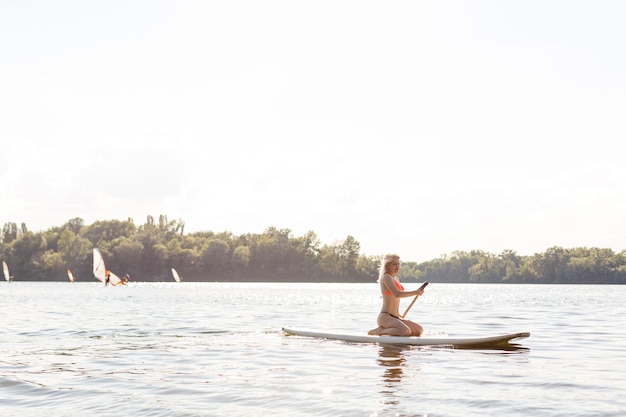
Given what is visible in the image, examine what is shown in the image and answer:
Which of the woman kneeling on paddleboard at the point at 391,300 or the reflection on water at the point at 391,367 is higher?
the woman kneeling on paddleboard at the point at 391,300

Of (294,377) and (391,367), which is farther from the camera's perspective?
(391,367)

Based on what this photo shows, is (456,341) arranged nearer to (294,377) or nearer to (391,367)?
(391,367)

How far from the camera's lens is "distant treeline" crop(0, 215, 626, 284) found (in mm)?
141250

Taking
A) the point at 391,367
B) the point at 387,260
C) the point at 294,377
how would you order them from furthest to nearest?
the point at 387,260, the point at 391,367, the point at 294,377

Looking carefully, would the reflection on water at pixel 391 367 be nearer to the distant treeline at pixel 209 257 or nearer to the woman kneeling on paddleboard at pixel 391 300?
the woman kneeling on paddleboard at pixel 391 300

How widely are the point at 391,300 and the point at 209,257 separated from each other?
135 meters

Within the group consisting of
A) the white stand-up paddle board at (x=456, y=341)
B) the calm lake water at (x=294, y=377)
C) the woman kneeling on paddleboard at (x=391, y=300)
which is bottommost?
the calm lake water at (x=294, y=377)

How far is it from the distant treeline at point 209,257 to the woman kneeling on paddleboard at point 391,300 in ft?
428

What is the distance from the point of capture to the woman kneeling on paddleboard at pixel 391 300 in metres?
15.4

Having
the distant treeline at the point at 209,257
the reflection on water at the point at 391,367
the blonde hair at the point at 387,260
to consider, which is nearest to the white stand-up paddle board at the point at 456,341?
the reflection on water at the point at 391,367

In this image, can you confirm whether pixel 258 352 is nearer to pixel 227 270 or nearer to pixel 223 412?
pixel 223 412

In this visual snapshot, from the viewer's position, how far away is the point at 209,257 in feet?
488

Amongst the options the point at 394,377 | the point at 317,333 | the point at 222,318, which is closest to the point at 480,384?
the point at 394,377

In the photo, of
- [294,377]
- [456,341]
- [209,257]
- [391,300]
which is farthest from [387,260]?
[209,257]
